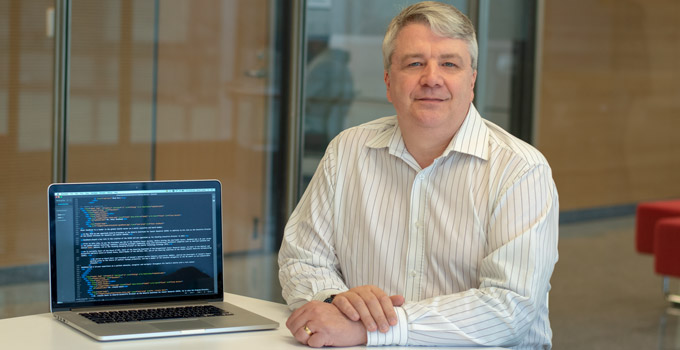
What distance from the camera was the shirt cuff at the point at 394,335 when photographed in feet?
5.72

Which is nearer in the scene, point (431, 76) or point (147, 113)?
point (431, 76)

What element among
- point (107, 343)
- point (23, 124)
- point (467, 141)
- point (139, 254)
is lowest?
point (107, 343)

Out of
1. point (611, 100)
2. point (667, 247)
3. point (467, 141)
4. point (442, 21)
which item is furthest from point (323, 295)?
point (611, 100)

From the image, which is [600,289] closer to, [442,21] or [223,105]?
[223,105]

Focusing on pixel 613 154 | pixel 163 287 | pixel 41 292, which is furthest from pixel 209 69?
pixel 163 287

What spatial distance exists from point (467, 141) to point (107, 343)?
3.13ft

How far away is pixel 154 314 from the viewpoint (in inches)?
73.5

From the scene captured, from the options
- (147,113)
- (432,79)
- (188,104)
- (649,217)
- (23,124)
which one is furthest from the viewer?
(649,217)

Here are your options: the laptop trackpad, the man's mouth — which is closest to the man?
the man's mouth

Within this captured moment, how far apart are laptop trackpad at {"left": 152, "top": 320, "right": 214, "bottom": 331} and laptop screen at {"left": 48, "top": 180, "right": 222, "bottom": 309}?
155mm

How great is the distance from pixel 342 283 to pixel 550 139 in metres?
2.61

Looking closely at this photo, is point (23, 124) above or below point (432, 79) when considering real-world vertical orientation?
below

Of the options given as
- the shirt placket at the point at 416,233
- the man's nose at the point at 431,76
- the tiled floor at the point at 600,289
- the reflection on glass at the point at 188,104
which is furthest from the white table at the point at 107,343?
the tiled floor at the point at 600,289

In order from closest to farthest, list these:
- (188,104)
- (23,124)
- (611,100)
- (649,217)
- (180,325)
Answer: (180,325), (23,124), (188,104), (649,217), (611,100)
